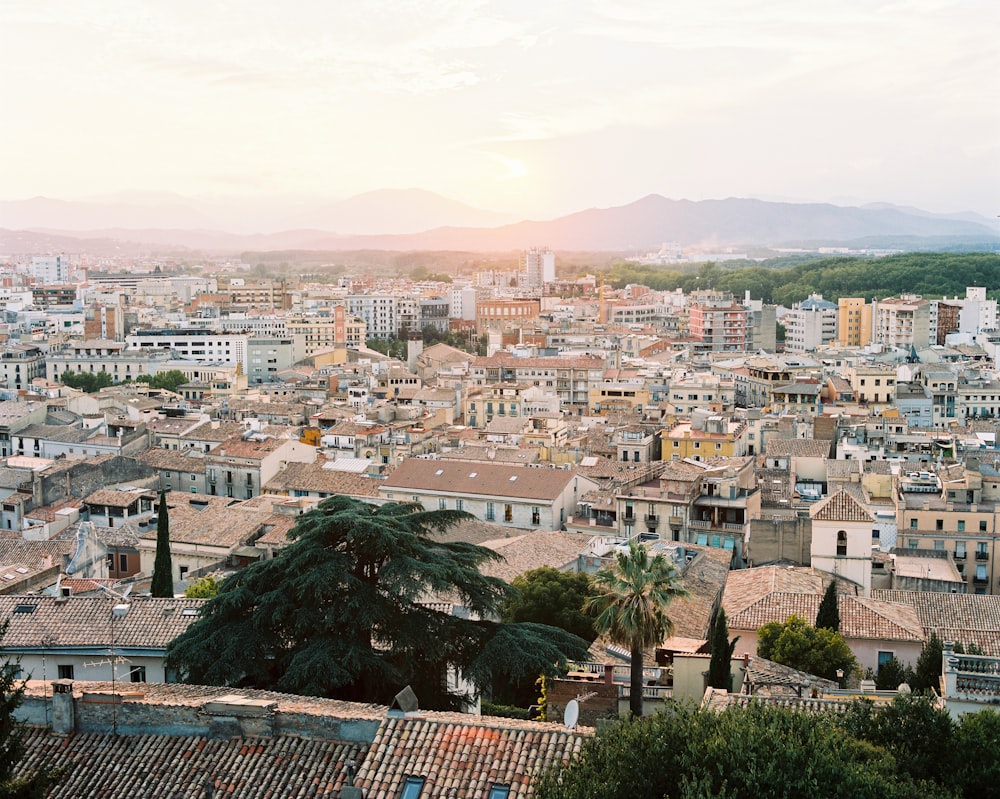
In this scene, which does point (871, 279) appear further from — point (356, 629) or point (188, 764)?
point (188, 764)

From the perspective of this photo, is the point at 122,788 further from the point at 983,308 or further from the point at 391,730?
the point at 983,308

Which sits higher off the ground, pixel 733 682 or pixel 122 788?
pixel 122 788

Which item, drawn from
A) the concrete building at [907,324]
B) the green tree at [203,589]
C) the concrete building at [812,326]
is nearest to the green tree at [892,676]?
the green tree at [203,589]

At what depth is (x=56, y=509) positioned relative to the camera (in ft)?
122

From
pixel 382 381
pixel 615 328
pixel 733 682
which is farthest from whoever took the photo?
pixel 615 328

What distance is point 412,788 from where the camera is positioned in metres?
11.0

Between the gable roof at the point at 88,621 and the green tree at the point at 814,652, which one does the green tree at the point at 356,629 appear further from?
the green tree at the point at 814,652

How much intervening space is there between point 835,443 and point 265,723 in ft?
136

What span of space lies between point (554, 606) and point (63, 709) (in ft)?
42.8

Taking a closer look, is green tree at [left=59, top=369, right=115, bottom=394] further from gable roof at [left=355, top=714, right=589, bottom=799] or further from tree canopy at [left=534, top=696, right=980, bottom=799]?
tree canopy at [left=534, top=696, right=980, bottom=799]

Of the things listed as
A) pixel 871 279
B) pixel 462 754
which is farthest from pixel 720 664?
pixel 871 279

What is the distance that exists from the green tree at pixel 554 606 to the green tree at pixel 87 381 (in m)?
58.9

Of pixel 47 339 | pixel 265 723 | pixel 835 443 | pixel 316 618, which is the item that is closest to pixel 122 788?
pixel 265 723

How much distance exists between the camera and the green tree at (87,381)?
76.6 metres
